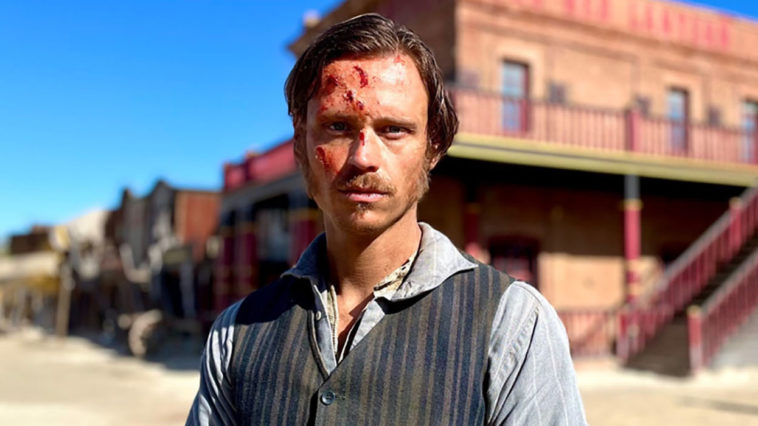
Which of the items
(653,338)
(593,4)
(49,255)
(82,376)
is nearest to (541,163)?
(653,338)

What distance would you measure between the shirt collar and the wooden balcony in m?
9.24

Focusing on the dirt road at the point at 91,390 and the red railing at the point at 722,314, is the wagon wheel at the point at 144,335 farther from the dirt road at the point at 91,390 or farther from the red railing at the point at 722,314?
the red railing at the point at 722,314

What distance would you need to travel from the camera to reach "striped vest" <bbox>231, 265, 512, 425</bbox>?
120 centimetres

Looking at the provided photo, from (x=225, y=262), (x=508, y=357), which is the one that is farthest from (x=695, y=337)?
(x=225, y=262)

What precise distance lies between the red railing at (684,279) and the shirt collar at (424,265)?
39.1 ft

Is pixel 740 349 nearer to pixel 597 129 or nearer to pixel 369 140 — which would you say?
pixel 597 129

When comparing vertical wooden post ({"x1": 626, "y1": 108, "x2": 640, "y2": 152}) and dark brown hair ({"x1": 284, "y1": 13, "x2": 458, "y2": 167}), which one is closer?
dark brown hair ({"x1": 284, "y1": 13, "x2": 458, "y2": 167})

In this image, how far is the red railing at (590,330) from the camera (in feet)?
40.6

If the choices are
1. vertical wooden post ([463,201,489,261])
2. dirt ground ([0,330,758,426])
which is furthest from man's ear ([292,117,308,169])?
vertical wooden post ([463,201,489,261])

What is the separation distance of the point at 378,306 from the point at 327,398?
8.1 inches

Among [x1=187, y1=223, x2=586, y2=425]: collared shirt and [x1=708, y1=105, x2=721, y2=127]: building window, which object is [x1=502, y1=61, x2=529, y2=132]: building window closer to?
[x1=708, y1=105, x2=721, y2=127]: building window

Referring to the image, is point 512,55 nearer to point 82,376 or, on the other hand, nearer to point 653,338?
point 653,338

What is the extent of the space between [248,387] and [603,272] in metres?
14.7

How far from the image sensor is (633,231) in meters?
13.2
